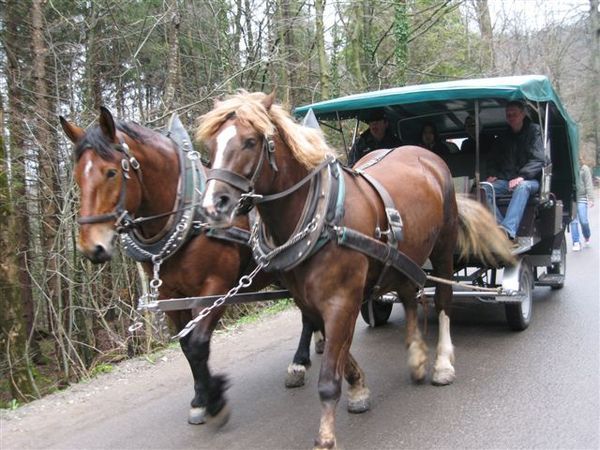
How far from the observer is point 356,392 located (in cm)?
365

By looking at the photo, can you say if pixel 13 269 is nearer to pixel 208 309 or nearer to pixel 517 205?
pixel 208 309

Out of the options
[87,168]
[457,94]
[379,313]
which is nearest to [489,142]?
[457,94]

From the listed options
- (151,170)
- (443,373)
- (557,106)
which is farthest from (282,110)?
(557,106)

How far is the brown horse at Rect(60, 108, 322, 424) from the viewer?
3.11m

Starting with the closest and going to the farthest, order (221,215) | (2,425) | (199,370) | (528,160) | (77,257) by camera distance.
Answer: (221,215)
(199,370)
(2,425)
(528,160)
(77,257)

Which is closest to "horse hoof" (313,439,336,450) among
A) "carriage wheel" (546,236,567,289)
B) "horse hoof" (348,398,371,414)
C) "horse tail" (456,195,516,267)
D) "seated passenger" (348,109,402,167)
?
"horse hoof" (348,398,371,414)

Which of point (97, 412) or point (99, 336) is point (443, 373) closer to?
point (97, 412)

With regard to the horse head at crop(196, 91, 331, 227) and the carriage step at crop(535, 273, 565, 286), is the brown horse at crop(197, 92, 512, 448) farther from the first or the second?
the carriage step at crop(535, 273, 565, 286)

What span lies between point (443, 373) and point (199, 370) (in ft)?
6.01

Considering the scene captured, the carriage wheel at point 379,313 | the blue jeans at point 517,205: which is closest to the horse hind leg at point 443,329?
the blue jeans at point 517,205

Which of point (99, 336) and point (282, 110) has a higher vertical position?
point (282, 110)

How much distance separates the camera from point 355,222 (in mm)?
3188

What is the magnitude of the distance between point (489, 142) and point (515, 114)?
86cm

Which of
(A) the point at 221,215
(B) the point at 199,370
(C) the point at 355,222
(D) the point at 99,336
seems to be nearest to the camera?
(A) the point at 221,215
